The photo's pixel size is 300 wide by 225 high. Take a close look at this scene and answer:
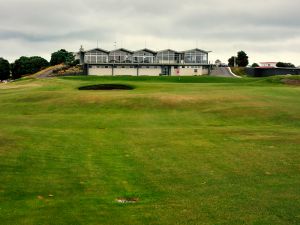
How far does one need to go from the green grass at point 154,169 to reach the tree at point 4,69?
479 ft

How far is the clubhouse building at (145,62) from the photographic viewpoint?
13200 centimetres

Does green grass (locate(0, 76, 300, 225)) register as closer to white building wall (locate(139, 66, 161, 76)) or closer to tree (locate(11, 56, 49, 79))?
white building wall (locate(139, 66, 161, 76))

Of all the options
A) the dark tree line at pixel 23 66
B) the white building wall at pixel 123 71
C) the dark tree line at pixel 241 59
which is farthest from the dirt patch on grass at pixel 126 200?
the dark tree line at pixel 23 66

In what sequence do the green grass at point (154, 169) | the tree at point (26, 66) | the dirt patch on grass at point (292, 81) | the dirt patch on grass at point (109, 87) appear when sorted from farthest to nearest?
the tree at point (26, 66)
the dirt patch on grass at point (292, 81)
the dirt patch on grass at point (109, 87)
the green grass at point (154, 169)

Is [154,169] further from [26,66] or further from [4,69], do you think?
[26,66]

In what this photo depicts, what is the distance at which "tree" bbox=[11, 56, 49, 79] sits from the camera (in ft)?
587

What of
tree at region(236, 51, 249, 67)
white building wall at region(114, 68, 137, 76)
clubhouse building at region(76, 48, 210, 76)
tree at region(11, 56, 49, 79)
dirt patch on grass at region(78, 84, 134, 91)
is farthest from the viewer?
tree at region(11, 56, 49, 79)

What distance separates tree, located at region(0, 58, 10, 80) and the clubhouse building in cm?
4966

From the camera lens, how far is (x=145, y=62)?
134375 millimetres

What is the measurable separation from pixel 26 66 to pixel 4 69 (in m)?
8.48

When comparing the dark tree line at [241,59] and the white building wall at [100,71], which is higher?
the dark tree line at [241,59]

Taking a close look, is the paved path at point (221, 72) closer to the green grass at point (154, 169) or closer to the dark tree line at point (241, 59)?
the dark tree line at point (241, 59)

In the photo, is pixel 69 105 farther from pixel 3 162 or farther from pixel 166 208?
pixel 166 208

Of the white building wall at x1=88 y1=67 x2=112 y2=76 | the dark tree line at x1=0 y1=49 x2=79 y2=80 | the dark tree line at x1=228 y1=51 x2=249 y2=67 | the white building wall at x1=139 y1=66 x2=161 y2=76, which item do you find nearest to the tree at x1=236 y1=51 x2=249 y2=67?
the dark tree line at x1=228 y1=51 x2=249 y2=67
